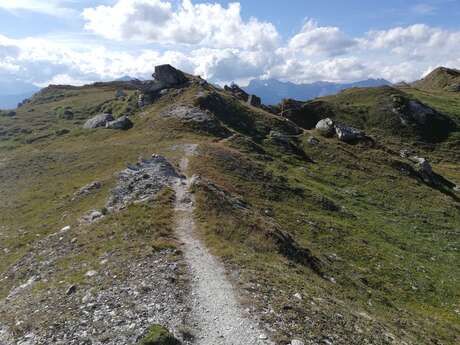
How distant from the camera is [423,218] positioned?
5091 centimetres

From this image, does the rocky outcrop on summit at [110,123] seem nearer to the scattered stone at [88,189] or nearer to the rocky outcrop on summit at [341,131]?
the scattered stone at [88,189]

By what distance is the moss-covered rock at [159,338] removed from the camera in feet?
51.2

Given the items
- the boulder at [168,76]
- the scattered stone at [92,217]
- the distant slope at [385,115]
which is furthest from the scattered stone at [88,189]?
the distant slope at [385,115]

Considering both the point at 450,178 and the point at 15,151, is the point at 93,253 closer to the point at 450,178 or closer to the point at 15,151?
the point at 15,151

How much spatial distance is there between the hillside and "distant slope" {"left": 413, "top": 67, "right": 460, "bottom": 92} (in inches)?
3690

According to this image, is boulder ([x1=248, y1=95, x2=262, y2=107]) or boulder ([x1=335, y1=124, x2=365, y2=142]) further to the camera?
boulder ([x1=248, y1=95, x2=262, y2=107])

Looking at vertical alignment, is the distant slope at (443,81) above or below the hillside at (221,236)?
above

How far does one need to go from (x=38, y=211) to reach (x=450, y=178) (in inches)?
2990

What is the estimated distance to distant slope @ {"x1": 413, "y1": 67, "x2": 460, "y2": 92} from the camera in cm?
16288

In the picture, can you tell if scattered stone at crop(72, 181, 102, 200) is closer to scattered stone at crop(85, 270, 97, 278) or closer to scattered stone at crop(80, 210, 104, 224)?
scattered stone at crop(80, 210, 104, 224)

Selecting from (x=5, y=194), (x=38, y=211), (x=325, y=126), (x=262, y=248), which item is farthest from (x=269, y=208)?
(x=325, y=126)

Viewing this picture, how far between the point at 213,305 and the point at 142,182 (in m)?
23.5

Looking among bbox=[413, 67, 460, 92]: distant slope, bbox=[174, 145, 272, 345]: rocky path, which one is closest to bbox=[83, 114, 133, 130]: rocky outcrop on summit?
bbox=[174, 145, 272, 345]: rocky path

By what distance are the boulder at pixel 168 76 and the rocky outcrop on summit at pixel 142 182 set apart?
2039 inches
